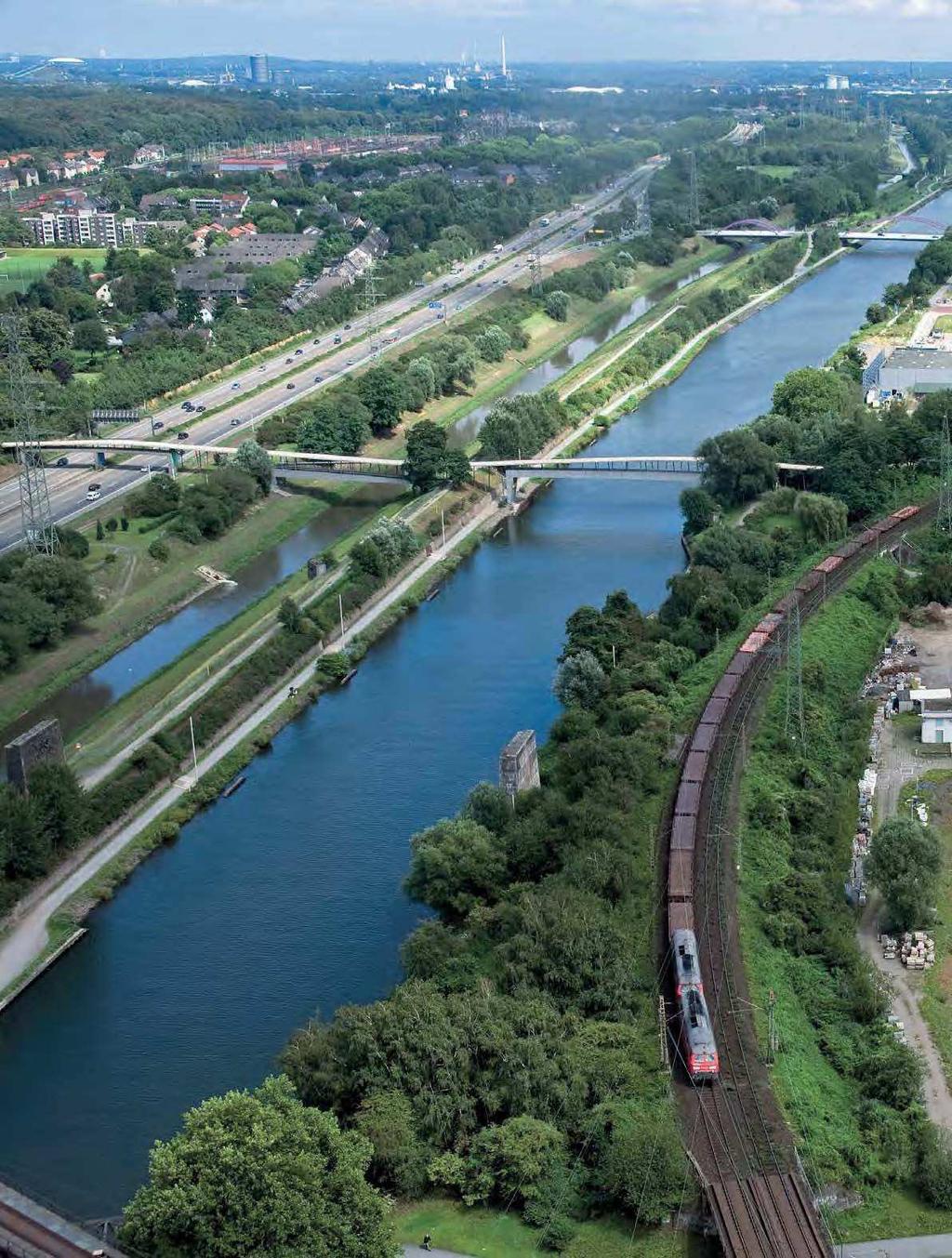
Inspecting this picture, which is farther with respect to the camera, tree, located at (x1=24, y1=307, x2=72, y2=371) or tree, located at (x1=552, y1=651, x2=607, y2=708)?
tree, located at (x1=24, y1=307, x2=72, y2=371)

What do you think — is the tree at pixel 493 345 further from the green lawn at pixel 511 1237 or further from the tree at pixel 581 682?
the green lawn at pixel 511 1237

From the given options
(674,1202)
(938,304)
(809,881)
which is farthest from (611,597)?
(938,304)

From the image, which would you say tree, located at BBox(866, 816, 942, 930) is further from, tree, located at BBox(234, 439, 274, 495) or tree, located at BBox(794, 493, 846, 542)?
tree, located at BBox(234, 439, 274, 495)

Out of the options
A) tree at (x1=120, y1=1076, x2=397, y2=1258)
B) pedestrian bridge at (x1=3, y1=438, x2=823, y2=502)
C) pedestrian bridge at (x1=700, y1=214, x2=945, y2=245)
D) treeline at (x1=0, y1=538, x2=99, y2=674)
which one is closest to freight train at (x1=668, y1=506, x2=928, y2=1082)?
tree at (x1=120, y1=1076, x2=397, y2=1258)

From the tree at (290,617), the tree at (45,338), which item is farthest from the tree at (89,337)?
the tree at (290,617)

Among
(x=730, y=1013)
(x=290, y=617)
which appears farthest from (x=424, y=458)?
(x=730, y=1013)

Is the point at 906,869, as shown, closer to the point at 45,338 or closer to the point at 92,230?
the point at 45,338
